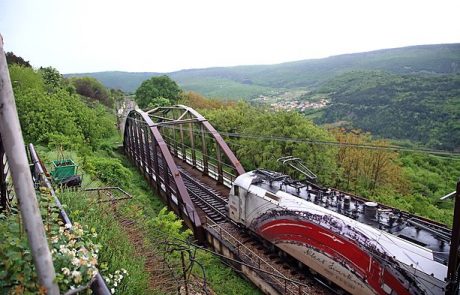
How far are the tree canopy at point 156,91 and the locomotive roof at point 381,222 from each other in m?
46.2

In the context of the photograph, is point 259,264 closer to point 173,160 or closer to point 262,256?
point 262,256

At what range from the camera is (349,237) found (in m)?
10.3

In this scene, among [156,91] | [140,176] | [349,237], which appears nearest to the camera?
[349,237]

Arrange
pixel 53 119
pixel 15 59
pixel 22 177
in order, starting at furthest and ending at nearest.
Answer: pixel 15 59, pixel 53 119, pixel 22 177

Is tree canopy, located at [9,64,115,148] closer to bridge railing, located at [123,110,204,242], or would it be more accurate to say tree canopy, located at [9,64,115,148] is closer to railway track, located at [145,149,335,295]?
bridge railing, located at [123,110,204,242]

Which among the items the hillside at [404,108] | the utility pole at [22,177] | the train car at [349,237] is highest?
the utility pole at [22,177]

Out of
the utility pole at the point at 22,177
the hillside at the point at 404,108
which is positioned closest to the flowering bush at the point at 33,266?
the utility pole at the point at 22,177

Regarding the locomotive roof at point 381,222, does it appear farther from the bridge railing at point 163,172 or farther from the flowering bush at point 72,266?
the flowering bush at point 72,266

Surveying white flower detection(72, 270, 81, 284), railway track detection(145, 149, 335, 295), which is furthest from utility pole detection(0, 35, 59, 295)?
railway track detection(145, 149, 335, 295)

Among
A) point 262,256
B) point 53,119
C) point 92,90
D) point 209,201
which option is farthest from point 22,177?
point 92,90

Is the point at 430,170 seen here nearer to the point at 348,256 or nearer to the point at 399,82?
the point at 399,82

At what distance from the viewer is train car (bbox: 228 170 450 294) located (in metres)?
8.73

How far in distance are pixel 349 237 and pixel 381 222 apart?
3.69 feet

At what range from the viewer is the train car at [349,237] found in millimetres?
8727
